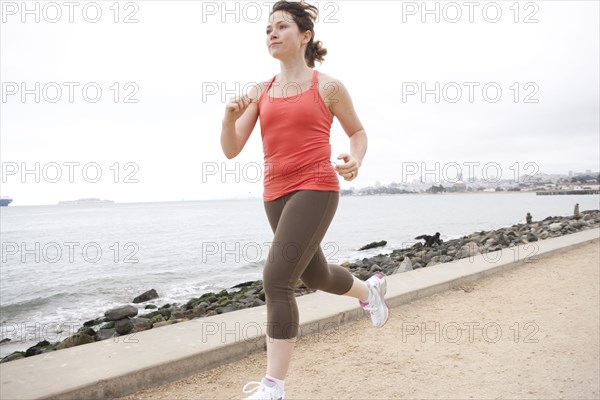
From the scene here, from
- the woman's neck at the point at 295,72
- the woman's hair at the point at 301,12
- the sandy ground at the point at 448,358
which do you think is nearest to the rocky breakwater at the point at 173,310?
the sandy ground at the point at 448,358

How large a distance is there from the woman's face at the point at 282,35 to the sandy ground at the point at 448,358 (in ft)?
6.77

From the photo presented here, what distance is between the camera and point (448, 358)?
3.41 m

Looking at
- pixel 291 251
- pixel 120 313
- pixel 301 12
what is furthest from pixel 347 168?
pixel 120 313

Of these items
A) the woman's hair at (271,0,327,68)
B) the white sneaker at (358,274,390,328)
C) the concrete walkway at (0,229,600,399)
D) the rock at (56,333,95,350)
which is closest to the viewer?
the woman's hair at (271,0,327,68)

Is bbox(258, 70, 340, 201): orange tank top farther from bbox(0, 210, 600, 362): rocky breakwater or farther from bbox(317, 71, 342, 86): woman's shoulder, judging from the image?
bbox(0, 210, 600, 362): rocky breakwater

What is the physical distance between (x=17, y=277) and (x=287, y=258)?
16221mm

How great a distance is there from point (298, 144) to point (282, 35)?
2.02ft

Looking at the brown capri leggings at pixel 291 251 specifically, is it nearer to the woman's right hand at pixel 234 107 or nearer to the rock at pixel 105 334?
the woman's right hand at pixel 234 107

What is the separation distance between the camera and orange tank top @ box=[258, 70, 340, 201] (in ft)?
7.79

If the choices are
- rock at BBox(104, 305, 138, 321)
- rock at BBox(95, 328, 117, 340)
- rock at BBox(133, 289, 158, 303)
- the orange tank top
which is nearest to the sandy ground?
the orange tank top

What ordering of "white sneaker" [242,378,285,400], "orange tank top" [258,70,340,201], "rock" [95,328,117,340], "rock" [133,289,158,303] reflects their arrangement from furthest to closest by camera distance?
1. "rock" [133,289,158,303]
2. "rock" [95,328,117,340]
3. "orange tank top" [258,70,340,201]
4. "white sneaker" [242,378,285,400]

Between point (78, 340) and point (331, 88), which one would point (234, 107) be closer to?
point (331, 88)

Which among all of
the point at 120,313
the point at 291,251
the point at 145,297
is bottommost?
the point at 145,297

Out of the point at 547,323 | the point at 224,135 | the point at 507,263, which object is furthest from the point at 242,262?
the point at 224,135
